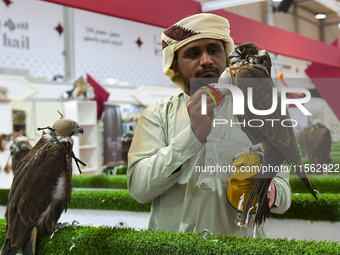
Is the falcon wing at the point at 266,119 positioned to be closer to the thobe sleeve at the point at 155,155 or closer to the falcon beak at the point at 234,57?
the falcon beak at the point at 234,57

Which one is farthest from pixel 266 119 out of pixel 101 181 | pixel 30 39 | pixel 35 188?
pixel 30 39

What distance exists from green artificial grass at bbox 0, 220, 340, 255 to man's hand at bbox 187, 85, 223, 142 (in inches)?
10.5

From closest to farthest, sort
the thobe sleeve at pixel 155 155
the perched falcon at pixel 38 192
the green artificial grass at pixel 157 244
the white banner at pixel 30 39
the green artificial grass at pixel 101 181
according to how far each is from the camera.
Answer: the green artificial grass at pixel 157 244 → the thobe sleeve at pixel 155 155 → the perched falcon at pixel 38 192 → the green artificial grass at pixel 101 181 → the white banner at pixel 30 39

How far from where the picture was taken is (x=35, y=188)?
114cm

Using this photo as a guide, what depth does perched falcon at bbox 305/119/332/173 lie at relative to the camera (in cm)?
87

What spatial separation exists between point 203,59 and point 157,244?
54cm

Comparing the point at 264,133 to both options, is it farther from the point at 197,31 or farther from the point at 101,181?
the point at 101,181

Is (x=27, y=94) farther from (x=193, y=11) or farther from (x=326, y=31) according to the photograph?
(x=326, y=31)

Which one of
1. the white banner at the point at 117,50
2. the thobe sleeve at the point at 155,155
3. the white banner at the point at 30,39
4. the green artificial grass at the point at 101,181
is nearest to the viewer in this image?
the thobe sleeve at the point at 155,155

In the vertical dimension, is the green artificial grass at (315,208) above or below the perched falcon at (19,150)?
below

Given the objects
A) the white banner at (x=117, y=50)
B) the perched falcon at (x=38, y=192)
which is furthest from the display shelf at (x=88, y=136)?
the perched falcon at (x=38, y=192)

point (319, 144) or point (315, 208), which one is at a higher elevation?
point (319, 144)

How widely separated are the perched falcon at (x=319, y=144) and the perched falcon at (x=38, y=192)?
73cm

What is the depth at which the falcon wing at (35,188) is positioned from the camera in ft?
3.67
